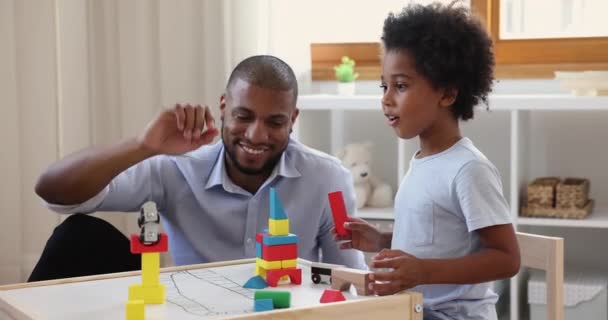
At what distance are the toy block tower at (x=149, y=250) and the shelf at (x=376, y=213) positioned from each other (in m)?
1.39

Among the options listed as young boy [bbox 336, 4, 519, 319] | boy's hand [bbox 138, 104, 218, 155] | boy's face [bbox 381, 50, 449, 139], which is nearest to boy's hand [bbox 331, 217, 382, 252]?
young boy [bbox 336, 4, 519, 319]

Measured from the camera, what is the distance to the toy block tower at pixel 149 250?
1258mm

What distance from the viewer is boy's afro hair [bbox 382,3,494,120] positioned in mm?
1592

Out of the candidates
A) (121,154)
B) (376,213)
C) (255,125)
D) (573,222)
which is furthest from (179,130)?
(573,222)

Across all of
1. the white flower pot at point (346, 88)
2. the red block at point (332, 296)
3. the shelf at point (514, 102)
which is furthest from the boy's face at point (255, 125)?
the white flower pot at point (346, 88)

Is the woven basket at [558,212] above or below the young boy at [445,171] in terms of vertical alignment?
below

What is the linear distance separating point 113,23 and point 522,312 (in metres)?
1.44

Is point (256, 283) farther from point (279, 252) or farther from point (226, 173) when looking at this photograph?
point (226, 173)

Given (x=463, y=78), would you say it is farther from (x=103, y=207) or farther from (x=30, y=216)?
(x=30, y=216)

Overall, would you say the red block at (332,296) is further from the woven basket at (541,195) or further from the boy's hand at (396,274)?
the woven basket at (541,195)

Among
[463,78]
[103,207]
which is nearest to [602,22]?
[463,78]

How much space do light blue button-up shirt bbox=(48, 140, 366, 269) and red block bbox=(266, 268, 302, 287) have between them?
1.44ft

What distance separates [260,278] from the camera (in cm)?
138

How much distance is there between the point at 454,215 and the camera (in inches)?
59.4
